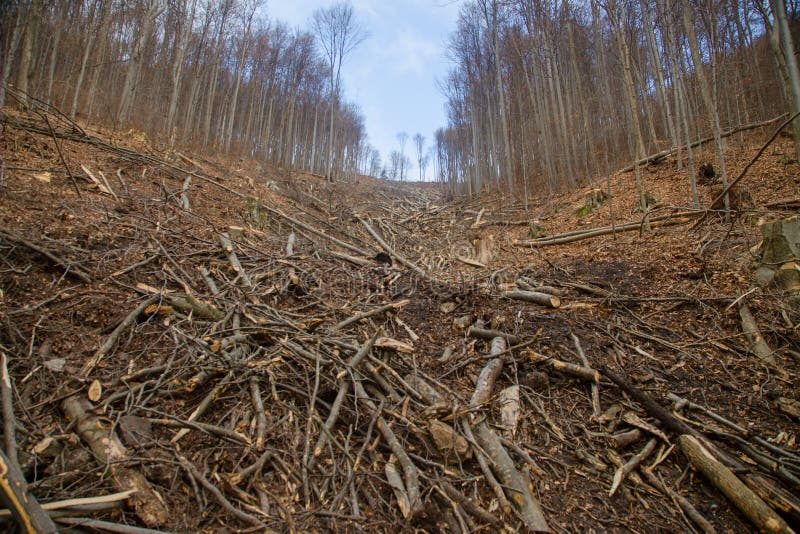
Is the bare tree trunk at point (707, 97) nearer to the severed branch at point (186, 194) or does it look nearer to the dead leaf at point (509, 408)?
the dead leaf at point (509, 408)

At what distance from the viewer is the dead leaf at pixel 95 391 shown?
2.44 m

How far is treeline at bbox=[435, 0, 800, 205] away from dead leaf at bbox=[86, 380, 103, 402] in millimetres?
10408

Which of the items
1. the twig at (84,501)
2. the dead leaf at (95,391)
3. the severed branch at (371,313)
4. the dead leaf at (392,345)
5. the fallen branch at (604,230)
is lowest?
the twig at (84,501)

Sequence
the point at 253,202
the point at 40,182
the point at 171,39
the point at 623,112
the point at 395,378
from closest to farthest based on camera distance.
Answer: the point at 395,378 → the point at 40,182 → the point at 253,202 → the point at 623,112 → the point at 171,39

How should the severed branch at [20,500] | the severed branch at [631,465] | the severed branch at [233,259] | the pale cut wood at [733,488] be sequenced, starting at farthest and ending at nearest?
1. the severed branch at [233,259]
2. the severed branch at [631,465]
3. the pale cut wood at [733,488]
4. the severed branch at [20,500]

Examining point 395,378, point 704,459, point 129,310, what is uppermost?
point 129,310

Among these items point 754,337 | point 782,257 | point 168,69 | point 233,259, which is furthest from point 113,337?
point 168,69

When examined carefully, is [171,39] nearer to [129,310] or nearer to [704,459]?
[129,310]

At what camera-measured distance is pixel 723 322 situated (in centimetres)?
403

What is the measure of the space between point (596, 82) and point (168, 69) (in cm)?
2289

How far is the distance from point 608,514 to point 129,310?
441cm

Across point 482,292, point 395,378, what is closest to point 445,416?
point 395,378

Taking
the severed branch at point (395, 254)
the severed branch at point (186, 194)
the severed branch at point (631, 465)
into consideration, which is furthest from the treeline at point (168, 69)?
the severed branch at point (631, 465)

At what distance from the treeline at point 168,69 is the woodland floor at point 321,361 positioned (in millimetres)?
3304
